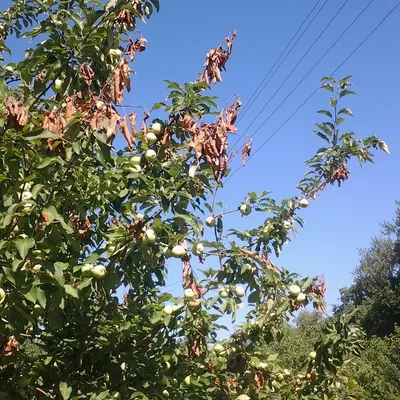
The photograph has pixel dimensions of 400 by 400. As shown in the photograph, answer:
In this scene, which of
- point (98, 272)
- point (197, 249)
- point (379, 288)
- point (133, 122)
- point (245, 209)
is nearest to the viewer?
point (98, 272)

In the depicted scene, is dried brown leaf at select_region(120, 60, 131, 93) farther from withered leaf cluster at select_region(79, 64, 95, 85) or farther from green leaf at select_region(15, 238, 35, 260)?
green leaf at select_region(15, 238, 35, 260)

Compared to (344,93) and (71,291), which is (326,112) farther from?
(71,291)

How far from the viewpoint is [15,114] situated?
169 cm

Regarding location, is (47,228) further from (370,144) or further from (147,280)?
(370,144)

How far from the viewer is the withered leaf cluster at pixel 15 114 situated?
1683mm

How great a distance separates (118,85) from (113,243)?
75cm

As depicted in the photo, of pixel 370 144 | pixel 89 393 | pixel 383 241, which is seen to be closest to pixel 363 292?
pixel 383 241

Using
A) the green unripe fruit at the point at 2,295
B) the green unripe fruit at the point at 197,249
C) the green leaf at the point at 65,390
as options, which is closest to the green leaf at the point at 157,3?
the green unripe fruit at the point at 197,249

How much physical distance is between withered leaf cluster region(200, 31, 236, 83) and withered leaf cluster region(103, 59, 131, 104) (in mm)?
522

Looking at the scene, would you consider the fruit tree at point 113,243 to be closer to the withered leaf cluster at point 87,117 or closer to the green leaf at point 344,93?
the withered leaf cluster at point 87,117

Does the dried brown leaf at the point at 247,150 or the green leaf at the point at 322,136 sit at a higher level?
the green leaf at the point at 322,136

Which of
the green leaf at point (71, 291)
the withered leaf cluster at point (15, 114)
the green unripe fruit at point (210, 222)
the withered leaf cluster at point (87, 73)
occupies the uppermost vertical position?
the withered leaf cluster at point (87, 73)

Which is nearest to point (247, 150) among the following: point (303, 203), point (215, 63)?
point (215, 63)

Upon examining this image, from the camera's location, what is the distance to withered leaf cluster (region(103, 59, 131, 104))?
86.5 inches
